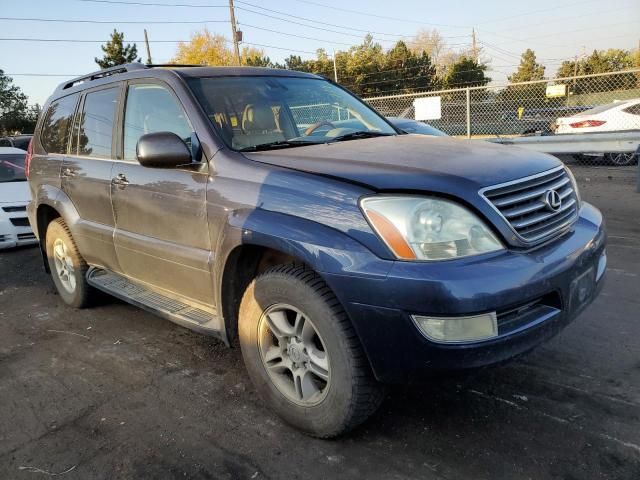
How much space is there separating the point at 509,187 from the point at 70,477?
2.42 metres

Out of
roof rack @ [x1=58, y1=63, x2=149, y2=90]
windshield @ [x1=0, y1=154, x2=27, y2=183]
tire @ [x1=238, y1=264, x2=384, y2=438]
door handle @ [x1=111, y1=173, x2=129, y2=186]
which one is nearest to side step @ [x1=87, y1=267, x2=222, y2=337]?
tire @ [x1=238, y1=264, x2=384, y2=438]

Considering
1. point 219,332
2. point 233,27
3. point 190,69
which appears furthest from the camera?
point 233,27

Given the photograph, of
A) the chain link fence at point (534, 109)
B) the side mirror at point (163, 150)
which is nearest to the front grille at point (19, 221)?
the side mirror at point (163, 150)

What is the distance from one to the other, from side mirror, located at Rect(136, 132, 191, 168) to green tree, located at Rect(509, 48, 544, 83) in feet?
→ 188

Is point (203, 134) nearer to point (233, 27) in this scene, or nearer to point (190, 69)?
point (190, 69)

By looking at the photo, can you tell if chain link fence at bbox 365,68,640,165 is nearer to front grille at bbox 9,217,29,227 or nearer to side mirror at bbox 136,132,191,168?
front grille at bbox 9,217,29,227

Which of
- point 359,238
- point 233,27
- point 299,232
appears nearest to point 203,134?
point 299,232

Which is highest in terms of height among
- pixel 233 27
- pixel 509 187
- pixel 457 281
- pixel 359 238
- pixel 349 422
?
pixel 233 27

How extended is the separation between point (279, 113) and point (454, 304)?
190 cm

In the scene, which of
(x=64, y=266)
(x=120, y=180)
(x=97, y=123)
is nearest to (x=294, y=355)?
(x=120, y=180)

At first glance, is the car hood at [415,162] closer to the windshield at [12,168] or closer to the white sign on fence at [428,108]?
the windshield at [12,168]

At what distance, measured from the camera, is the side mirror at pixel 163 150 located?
2.80 metres

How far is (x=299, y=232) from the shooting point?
7.66 ft

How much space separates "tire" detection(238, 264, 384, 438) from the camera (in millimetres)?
2266
